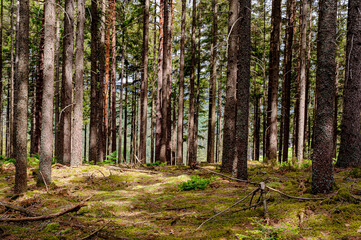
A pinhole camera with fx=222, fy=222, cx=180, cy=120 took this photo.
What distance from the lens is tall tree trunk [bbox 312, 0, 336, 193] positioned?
15.3 ft

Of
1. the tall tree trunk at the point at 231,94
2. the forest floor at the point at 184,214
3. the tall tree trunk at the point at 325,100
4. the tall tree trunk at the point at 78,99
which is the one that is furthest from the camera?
the tall tree trunk at the point at 78,99

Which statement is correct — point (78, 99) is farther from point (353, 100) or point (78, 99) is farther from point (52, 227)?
point (353, 100)

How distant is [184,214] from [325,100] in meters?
3.81

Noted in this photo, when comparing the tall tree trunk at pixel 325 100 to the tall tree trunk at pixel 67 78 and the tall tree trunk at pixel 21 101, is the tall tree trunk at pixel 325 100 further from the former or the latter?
the tall tree trunk at pixel 67 78

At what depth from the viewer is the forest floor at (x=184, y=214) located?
10.9ft

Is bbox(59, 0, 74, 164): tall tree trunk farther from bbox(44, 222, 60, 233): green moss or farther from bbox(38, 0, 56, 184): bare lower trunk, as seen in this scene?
bbox(44, 222, 60, 233): green moss

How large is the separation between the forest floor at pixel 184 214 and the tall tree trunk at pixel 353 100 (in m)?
1.53

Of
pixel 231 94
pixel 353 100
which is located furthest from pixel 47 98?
pixel 353 100

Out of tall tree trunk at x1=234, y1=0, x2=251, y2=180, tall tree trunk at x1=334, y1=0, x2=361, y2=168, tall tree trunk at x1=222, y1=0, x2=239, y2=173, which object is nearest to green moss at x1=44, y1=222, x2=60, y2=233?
tall tree trunk at x1=234, y1=0, x2=251, y2=180

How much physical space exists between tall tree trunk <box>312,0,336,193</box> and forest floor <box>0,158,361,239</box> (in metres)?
0.39

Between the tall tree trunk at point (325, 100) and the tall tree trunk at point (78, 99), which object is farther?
the tall tree trunk at point (78, 99)

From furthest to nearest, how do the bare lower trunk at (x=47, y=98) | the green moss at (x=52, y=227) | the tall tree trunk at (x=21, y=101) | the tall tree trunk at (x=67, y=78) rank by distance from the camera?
the tall tree trunk at (x=67, y=78) → the bare lower trunk at (x=47, y=98) → the tall tree trunk at (x=21, y=101) → the green moss at (x=52, y=227)

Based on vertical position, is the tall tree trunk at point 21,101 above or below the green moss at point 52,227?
above

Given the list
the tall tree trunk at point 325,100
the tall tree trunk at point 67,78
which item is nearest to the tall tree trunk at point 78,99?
the tall tree trunk at point 67,78
